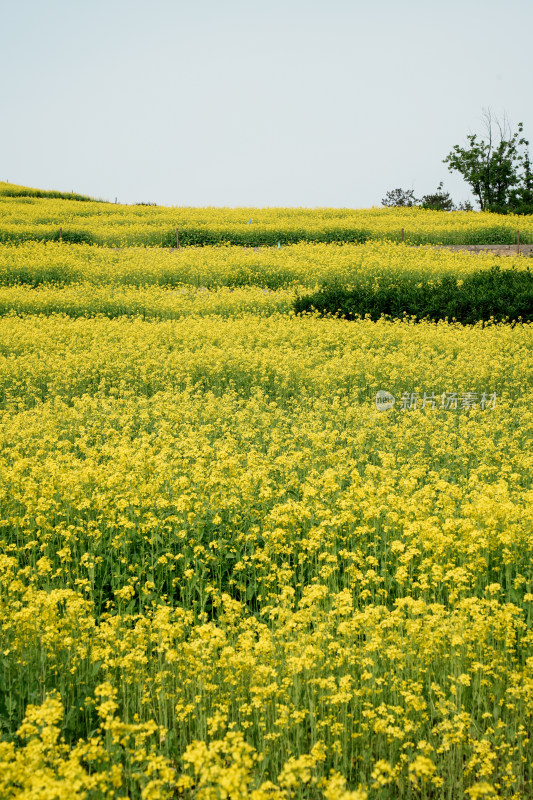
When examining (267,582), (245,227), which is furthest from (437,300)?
(245,227)

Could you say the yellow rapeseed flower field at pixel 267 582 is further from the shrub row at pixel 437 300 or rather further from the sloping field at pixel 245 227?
the sloping field at pixel 245 227

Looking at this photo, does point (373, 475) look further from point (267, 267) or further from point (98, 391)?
point (267, 267)

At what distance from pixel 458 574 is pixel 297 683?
4.96 feet

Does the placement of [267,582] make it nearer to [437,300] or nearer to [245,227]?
[437,300]

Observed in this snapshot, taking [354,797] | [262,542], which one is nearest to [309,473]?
[262,542]

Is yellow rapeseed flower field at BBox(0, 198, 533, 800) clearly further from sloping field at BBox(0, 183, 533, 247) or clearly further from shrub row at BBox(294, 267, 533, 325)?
sloping field at BBox(0, 183, 533, 247)

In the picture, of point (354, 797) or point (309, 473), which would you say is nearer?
point (354, 797)

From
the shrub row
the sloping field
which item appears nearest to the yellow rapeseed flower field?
the shrub row

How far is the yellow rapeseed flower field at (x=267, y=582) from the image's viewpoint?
3.47 meters

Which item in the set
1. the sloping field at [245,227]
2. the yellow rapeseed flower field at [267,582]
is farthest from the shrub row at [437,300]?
the sloping field at [245,227]

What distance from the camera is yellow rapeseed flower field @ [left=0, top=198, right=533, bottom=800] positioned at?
3467 millimetres

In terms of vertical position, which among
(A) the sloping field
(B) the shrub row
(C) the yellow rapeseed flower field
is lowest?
(C) the yellow rapeseed flower field

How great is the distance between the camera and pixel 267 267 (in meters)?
24.3

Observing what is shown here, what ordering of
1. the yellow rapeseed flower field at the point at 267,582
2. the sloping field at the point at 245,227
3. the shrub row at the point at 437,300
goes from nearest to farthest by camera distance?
the yellow rapeseed flower field at the point at 267,582, the shrub row at the point at 437,300, the sloping field at the point at 245,227
